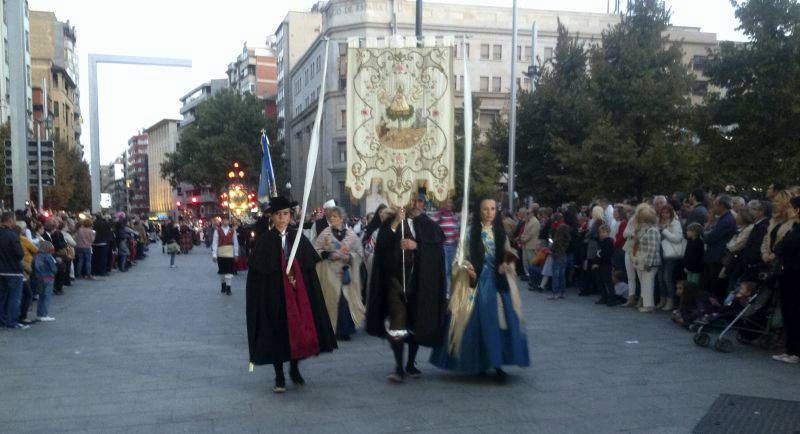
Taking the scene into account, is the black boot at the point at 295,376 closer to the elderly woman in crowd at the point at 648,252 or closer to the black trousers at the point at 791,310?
the black trousers at the point at 791,310

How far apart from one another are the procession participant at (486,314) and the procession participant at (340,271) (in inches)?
105

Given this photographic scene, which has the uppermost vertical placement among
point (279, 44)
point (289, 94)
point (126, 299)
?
point (279, 44)

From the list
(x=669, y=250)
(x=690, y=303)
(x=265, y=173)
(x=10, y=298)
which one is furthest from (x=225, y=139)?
(x=690, y=303)

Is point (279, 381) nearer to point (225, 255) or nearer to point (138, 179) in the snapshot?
point (225, 255)

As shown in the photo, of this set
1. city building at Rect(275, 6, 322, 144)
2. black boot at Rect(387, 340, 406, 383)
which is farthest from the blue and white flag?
city building at Rect(275, 6, 322, 144)

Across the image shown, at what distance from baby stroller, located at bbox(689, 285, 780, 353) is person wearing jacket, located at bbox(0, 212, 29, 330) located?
911 centimetres

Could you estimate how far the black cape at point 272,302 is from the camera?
6750 millimetres

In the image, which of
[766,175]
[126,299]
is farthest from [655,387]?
[766,175]

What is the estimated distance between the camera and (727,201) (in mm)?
10898

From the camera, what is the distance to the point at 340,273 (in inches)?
392

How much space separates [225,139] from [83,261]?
4508 centimetres

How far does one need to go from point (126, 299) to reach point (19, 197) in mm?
3015

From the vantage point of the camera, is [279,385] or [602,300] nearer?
[279,385]

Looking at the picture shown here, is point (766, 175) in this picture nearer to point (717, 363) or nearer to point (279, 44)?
point (717, 363)
